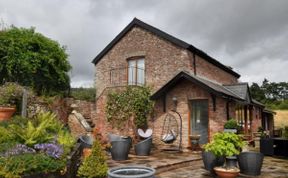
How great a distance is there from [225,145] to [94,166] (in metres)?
3.75

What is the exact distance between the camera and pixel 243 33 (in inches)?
665

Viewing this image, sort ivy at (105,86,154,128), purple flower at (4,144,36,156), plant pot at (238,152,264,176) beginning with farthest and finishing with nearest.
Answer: ivy at (105,86,154,128)
plant pot at (238,152,264,176)
purple flower at (4,144,36,156)

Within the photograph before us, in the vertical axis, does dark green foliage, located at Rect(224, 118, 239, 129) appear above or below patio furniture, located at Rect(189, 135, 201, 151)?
above

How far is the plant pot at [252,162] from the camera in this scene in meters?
7.64

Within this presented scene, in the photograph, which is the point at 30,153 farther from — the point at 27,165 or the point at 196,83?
the point at 196,83

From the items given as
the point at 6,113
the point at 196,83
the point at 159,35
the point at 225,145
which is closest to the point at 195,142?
the point at 196,83

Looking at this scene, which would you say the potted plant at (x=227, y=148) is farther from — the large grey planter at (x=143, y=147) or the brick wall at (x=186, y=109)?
the brick wall at (x=186, y=109)

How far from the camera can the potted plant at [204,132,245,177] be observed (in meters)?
7.28

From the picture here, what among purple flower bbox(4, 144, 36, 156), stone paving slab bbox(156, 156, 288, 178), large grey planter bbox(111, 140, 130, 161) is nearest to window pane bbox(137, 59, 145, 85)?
large grey planter bbox(111, 140, 130, 161)

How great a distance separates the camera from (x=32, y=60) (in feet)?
53.0

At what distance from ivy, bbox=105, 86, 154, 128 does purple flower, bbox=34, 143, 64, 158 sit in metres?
7.43

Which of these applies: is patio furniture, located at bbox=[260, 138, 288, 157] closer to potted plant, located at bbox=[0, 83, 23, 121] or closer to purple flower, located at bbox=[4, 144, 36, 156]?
purple flower, located at bbox=[4, 144, 36, 156]

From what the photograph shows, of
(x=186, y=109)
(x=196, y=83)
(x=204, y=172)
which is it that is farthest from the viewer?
(x=186, y=109)

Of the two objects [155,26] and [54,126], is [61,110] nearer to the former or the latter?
[54,126]
